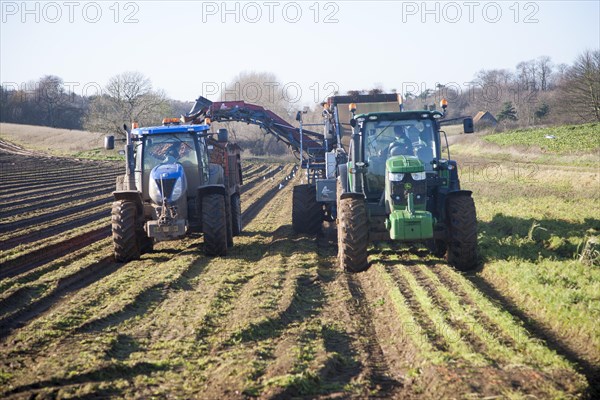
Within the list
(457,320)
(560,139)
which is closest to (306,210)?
(457,320)

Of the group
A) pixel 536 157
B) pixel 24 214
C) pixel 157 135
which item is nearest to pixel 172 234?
pixel 157 135

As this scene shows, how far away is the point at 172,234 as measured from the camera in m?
10.5

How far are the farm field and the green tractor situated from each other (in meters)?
0.42

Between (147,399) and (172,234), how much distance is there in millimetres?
5833

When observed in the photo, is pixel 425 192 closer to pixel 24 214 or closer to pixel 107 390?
pixel 107 390

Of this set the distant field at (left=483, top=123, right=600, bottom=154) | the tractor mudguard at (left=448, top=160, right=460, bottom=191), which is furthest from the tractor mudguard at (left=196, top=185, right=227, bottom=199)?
the distant field at (left=483, top=123, right=600, bottom=154)

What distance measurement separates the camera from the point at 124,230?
10.5 metres

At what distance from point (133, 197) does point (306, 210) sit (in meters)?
3.68

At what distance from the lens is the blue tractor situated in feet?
34.6

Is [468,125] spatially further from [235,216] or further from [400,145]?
[235,216]

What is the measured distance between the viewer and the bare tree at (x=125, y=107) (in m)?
46.3

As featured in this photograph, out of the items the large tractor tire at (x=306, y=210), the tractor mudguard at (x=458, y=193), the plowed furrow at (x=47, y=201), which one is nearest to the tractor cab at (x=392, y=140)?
the tractor mudguard at (x=458, y=193)

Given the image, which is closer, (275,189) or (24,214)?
(24,214)

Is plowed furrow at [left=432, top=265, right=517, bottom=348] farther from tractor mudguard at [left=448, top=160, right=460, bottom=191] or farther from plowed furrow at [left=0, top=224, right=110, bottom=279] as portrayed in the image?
plowed furrow at [left=0, top=224, right=110, bottom=279]
